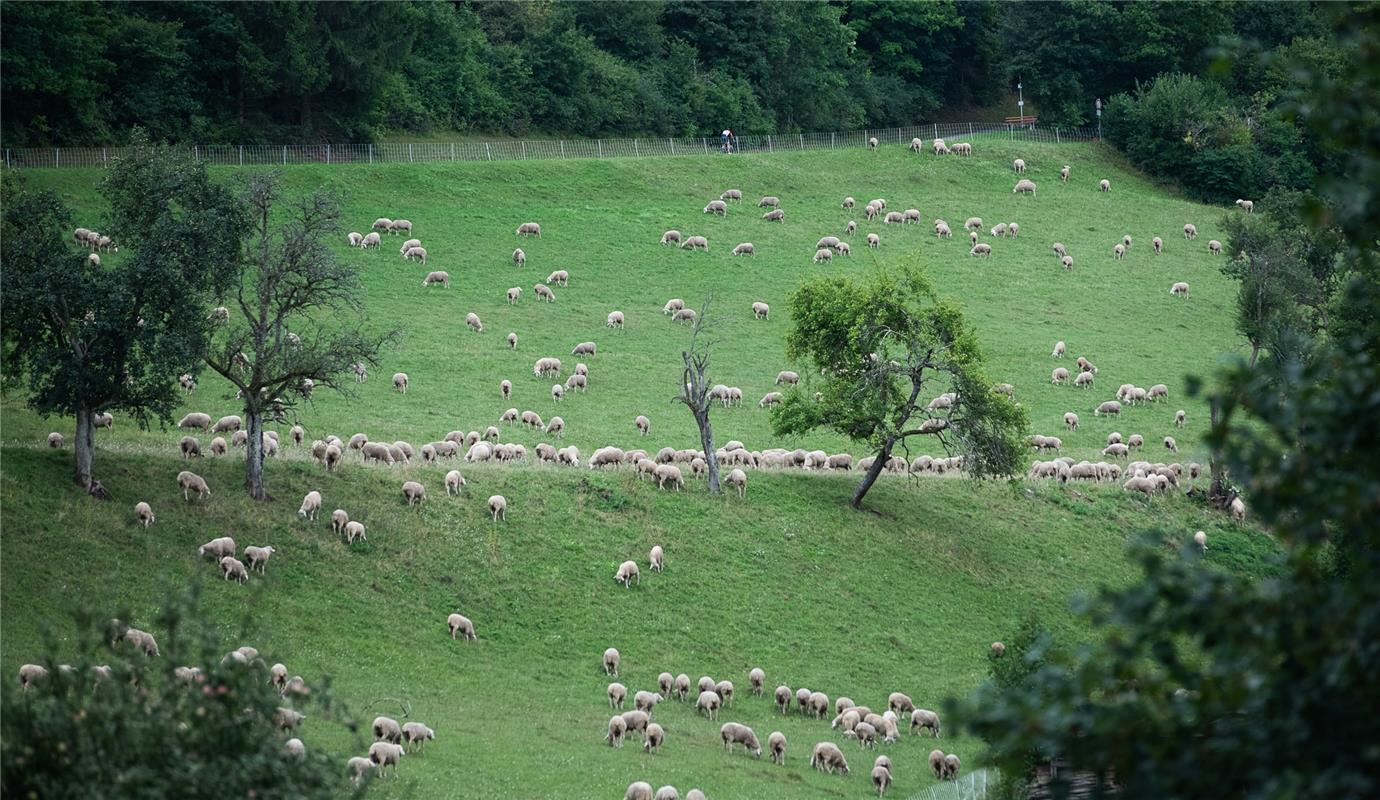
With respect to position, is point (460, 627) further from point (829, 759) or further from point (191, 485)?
point (829, 759)

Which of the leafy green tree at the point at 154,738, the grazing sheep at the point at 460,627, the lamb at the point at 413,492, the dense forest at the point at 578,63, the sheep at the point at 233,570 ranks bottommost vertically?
the grazing sheep at the point at 460,627

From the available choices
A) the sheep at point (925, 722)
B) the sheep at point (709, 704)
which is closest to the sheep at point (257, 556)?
the sheep at point (709, 704)

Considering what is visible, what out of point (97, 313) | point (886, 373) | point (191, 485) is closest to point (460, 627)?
point (191, 485)

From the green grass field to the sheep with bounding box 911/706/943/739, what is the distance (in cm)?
81

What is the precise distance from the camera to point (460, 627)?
38.3 meters

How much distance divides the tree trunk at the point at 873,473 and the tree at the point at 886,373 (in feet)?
0.10

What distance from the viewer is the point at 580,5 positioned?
106 m

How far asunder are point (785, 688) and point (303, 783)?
22.3 m

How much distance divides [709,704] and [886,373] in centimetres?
1669

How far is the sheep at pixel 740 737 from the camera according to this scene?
33.2 metres

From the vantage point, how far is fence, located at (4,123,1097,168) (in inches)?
2960

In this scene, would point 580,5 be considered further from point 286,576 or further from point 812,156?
point 286,576

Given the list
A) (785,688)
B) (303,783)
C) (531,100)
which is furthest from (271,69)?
(303,783)

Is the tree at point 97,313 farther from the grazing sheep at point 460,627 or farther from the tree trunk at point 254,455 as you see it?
the grazing sheep at point 460,627
